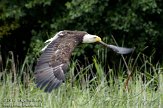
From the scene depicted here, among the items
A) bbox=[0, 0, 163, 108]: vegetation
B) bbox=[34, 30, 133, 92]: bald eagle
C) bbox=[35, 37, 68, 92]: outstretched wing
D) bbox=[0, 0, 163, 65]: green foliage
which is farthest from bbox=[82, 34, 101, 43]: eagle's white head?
bbox=[0, 0, 163, 65]: green foliage

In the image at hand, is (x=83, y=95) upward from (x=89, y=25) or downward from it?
downward

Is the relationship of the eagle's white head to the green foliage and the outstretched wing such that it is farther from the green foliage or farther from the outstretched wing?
the green foliage

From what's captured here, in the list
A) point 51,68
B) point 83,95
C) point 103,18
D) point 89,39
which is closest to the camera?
point 83,95

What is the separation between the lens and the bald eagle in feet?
16.4

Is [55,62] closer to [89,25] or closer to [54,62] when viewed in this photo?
[54,62]

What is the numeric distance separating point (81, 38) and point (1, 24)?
6666 mm

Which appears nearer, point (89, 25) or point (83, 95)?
point (83, 95)

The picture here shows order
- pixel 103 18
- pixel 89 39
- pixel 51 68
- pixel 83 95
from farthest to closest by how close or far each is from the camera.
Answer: pixel 103 18
pixel 89 39
pixel 51 68
pixel 83 95

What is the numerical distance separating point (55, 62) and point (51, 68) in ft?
0.34

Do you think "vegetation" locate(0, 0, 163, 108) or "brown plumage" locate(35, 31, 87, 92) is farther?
"vegetation" locate(0, 0, 163, 108)

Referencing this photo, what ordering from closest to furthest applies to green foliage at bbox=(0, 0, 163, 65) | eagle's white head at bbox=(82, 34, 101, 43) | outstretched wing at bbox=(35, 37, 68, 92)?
outstretched wing at bbox=(35, 37, 68, 92) < eagle's white head at bbox=(82, 34, 101, 43) < green foliage at bbox=(0, 0, 163, 65)

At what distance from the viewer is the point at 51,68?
520 cm

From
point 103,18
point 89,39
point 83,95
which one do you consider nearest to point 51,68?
point 83,95

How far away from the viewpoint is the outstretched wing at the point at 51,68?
16.3ft
